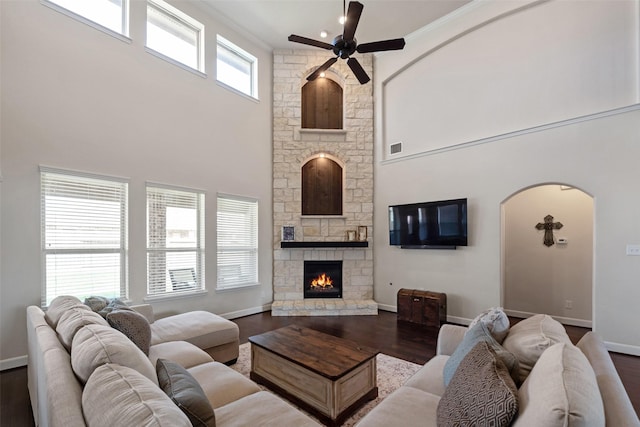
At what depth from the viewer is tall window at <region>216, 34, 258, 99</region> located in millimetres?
5312

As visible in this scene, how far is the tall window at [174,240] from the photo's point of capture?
422 cm

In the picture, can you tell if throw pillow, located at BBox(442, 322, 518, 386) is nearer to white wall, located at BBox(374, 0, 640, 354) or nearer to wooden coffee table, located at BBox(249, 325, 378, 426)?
wooden coffee table, located at BBox(249, 325, 378, 426)

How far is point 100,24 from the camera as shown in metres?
3.73

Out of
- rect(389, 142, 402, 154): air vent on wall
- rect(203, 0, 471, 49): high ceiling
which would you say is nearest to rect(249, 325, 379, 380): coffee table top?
rect(389, 142, 402, 154): air vent on wall

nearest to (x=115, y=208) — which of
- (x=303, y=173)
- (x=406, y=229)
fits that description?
(x=303, y=173)

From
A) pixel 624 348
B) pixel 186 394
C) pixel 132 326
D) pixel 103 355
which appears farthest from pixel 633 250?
pixel 132 326

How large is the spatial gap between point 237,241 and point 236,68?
3250mm

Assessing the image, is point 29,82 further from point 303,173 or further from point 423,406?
point 423,406

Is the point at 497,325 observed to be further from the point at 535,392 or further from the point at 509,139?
the point at 509,139

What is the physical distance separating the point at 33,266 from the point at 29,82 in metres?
1.98

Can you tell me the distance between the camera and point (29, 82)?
320 cm

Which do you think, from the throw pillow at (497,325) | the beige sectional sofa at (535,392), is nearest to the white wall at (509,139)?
the beige sectional sofa at (535,392)

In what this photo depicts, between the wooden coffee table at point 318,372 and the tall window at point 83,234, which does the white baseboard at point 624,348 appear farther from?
the tall window at point 83,234

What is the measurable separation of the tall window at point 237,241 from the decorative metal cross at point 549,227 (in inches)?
201
